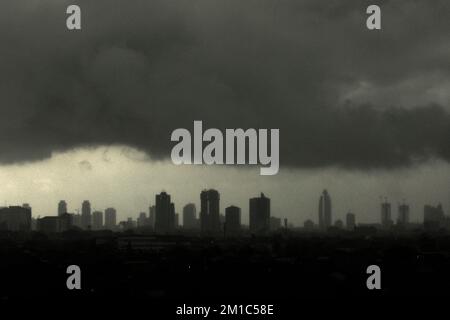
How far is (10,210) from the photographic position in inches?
6644

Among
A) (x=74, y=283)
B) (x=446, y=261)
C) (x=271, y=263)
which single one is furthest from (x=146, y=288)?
(x=446, y=261)

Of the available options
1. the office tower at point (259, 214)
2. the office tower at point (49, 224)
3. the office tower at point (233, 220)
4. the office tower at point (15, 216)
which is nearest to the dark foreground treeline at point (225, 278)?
the office tower at point (259, 214)

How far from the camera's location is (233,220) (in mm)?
157125

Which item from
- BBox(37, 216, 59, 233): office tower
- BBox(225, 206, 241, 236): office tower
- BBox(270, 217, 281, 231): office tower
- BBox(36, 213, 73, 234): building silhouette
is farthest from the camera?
BBox(270, 217, 281, 231): office tower

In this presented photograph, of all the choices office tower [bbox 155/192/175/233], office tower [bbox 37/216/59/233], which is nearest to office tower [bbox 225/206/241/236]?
office tower [bbox 155/192/175/233]

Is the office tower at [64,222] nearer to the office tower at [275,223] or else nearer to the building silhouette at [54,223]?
the building silhouette at [54,223]

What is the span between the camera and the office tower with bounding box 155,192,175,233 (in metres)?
154

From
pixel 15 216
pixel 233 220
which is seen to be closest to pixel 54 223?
pixel 15 216

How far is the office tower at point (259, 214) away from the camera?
14150 centimetres

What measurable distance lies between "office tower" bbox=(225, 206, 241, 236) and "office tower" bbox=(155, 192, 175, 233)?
1356cm

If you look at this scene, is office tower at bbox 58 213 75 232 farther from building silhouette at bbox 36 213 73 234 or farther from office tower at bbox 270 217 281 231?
office tower at bbox 270 217 281 231

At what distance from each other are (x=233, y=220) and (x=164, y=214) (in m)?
17.2

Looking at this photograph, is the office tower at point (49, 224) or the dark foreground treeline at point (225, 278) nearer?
the dark foreground treeline at point (225, 278)

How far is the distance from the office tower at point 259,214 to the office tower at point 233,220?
5.11 m
